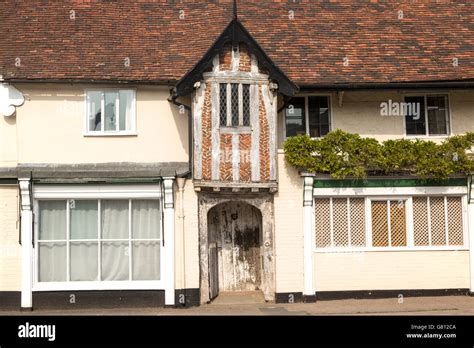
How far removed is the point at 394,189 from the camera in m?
16.8

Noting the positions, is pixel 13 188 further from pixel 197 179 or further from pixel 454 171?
pixel 454 171

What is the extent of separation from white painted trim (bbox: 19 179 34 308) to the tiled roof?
2.80 metres

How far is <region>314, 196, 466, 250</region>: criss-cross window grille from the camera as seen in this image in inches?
664

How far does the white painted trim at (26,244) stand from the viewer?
16.1 meters

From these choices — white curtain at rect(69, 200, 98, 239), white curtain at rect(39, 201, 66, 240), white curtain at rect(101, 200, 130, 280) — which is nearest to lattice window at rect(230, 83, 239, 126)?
white curtain at rect(101, 200, 130, 280)

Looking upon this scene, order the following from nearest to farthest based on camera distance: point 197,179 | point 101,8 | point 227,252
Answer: point 197,179
point 227,252
point 101,8

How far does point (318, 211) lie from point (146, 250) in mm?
4390

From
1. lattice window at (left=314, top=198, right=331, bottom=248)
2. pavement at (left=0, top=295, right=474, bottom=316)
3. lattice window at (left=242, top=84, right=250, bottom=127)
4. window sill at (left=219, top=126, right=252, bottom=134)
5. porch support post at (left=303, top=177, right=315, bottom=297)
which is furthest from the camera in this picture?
lattice window at (left=314, top=198, right=331, bottom=248)

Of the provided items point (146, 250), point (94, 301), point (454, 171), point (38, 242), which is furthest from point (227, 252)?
point (454, 171)

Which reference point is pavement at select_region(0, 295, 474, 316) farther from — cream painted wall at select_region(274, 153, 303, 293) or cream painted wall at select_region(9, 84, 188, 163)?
cream painted wall at select_region(9, 84, 188, 163)

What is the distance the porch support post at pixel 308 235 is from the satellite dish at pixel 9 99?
24.1 ft

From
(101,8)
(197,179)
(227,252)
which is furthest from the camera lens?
(101,8)

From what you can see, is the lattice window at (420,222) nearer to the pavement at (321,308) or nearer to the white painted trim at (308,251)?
the pavement at (321,308)

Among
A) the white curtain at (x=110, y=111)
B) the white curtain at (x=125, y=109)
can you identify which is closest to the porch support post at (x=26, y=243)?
the white curtain at (x=110, y=111)
